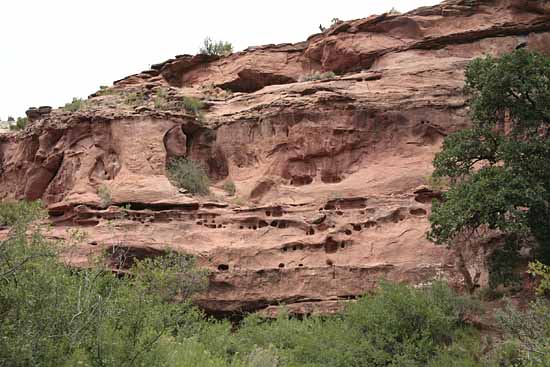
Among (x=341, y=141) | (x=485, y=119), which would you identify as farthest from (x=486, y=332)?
(x=341, y=141)

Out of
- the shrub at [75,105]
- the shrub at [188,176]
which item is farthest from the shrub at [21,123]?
the shrub at [188,176]

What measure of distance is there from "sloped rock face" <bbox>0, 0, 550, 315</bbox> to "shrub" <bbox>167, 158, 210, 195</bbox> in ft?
1.64

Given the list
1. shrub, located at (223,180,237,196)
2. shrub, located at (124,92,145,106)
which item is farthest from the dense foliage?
shrub, located at (124,92,145,106)

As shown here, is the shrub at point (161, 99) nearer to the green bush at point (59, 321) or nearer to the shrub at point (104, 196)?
the shrub at point (104, 196)

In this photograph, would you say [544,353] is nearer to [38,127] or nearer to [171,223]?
[171,223]

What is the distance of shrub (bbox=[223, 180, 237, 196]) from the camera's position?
24870 mm

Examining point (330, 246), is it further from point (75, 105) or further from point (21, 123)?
point (21, 123)

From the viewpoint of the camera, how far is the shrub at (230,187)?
2487 cm

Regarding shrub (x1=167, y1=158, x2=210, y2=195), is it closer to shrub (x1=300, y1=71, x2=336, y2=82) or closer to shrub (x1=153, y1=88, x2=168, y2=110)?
shrub (x1=153, y1=88, x2=168, y2=110)

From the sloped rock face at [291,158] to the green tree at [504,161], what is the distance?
2087mm

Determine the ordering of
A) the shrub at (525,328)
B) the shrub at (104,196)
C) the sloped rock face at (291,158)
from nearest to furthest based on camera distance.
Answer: the shrub at (525,328) < the sloped rock face at (291,158) < the shrub at (104,196)

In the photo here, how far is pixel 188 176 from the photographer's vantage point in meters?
24.9

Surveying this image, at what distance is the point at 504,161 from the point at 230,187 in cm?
1070

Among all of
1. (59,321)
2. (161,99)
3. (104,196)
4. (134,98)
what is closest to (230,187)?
(104,196)
